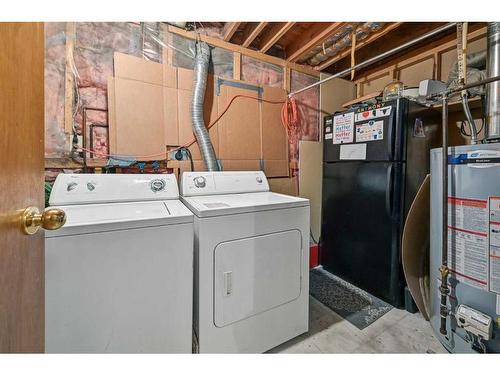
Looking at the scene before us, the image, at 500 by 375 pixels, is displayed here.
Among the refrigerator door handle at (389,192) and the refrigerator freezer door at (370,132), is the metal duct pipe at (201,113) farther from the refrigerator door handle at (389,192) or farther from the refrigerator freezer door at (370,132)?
the refrigerator door handle at (389,192)

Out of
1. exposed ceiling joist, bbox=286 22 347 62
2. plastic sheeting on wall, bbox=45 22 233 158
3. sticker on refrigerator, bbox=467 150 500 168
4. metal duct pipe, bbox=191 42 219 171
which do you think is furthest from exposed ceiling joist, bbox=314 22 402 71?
plastic sheeting on wall, bbox=45 22 233 158

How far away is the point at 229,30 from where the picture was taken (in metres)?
2.11

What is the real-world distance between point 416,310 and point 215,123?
2346mm

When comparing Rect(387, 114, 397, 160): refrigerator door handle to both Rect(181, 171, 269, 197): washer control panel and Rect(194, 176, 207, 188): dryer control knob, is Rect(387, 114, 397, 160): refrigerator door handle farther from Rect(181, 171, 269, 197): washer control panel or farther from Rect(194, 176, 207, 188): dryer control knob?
Rect(194, 176, 207, 188): dryer control knob

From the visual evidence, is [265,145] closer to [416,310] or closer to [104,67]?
[104,67]

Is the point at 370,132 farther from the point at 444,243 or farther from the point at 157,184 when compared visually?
the point at 157,184

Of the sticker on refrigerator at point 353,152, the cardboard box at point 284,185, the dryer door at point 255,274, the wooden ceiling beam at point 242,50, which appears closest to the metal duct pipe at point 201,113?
the wooden ceiling beam at point 242,50

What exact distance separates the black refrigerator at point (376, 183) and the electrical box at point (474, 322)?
1.88 feet

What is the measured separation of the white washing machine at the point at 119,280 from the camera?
0.95 meters

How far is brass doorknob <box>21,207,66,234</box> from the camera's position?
1.96ft

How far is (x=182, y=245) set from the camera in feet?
3.83

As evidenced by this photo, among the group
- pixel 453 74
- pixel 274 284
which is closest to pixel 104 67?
pixel 274 284

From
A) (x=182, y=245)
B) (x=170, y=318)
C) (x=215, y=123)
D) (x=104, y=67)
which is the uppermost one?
(x=104, y=67)
